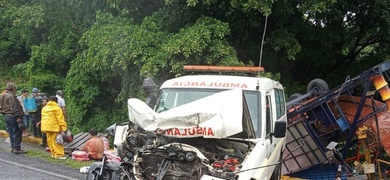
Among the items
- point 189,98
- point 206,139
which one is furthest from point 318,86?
point 206,139

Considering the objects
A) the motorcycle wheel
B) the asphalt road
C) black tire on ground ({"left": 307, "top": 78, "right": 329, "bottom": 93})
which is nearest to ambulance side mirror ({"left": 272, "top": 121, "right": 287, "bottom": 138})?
→ the motorcycle wheel

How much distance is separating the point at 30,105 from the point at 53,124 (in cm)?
240

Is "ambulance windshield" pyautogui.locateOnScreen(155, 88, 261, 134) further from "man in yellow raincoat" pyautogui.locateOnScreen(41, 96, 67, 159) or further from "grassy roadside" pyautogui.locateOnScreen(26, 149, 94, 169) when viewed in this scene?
"man in yellow raincoat" pyautogui.locateOnScreen(41, 96, 67, 159)

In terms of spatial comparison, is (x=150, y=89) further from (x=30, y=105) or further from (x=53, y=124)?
(x=30, y=105)

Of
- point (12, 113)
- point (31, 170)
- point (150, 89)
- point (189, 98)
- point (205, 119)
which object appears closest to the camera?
point (205, 119)

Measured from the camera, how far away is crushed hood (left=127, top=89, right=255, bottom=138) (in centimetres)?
624

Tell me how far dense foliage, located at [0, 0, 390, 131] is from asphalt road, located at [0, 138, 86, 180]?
331 centimetres

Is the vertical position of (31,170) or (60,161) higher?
(31,170)

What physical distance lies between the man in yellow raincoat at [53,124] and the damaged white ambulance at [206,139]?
16.0 feet

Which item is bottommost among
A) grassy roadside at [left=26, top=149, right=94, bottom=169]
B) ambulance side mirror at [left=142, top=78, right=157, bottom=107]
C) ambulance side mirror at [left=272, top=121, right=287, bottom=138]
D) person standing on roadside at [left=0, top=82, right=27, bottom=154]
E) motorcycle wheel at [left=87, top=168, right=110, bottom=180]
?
ambulance side mirror at [left=272, top=121, right=287, bottom=138]

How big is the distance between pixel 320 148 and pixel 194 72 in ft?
9.87

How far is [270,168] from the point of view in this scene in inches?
274

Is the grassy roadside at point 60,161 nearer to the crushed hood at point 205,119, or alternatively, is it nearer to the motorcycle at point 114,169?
the motorcycle at point 114,169

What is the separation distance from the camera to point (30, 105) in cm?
1363
